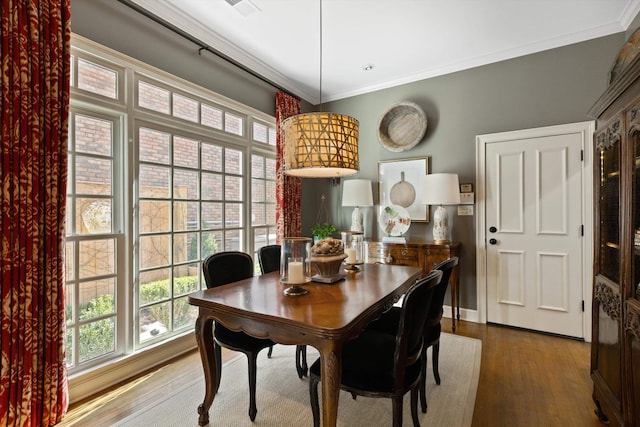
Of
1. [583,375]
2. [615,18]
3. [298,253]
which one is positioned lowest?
[583,375]

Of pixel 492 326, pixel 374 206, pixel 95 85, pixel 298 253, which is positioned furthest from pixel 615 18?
pixel 95 85

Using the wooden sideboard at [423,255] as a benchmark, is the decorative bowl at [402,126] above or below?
above

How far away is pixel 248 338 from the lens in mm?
1930

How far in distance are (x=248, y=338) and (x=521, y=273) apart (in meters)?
2.90

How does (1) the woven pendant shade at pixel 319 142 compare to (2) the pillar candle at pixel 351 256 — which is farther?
(2) the pillar candle at pixel 351 256

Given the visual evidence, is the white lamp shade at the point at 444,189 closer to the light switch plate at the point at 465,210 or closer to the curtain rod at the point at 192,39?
the light switch plate at the point at 465,210

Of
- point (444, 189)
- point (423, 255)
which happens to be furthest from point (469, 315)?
point (444, 189)

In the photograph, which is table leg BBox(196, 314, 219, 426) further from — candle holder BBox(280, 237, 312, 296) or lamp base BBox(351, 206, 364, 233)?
lamp base BBox(351, 206, 364, 233)

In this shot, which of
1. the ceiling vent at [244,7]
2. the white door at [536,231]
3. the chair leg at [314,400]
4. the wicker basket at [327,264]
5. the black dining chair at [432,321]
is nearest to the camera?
the chair leg at [314,400]

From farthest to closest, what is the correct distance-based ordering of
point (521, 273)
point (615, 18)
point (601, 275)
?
point (521, 273) < point (615, 18) < point (601, 275)

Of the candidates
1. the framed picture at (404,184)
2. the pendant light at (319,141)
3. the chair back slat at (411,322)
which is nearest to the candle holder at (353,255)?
the pendant light at (319,141)

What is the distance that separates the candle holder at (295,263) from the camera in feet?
5.70

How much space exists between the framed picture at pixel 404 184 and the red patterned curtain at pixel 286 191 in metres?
1.10

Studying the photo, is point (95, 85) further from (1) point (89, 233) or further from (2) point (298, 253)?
(2) point (298, 253)
